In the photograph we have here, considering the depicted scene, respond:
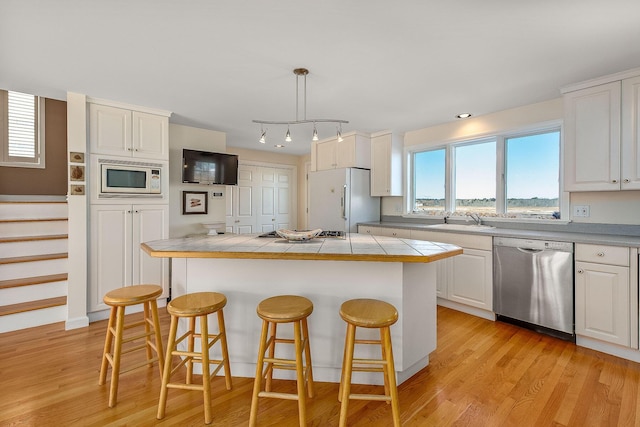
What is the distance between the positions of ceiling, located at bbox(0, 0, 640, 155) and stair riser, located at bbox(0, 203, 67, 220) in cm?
142

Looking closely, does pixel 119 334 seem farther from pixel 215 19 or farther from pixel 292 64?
pixel 292 64

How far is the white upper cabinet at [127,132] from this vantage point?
2979mm

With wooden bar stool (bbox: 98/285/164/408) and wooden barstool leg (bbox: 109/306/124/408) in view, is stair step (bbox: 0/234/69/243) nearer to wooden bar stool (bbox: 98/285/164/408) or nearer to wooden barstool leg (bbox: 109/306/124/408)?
wooden bar stool (bbox: 98/285/164/408)

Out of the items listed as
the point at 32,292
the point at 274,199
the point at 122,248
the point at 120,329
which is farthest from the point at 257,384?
the point at 274,199

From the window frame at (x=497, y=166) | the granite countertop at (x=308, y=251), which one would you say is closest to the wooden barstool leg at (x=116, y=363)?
the granite countertop at (x=308, y=251)

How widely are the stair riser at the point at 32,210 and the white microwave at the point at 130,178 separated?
3.83 feet

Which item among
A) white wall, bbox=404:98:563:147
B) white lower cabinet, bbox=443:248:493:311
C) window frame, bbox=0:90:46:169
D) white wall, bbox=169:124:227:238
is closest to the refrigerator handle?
white wall, bbox=404:98:563:147

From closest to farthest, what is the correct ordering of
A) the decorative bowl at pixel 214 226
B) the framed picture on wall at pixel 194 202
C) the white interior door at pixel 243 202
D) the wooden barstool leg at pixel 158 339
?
1. the wooden barstool leg at pixel 158 339
2. the framed picture on wall at pixel 194 202
3. the decorative bowl at pixel 214 226
4. the white interior door at pixel 243 202

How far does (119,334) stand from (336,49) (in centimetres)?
233

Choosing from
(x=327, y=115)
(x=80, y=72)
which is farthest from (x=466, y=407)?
(x=80, y=72)

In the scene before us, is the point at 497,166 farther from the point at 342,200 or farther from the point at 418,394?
the point at 418,394

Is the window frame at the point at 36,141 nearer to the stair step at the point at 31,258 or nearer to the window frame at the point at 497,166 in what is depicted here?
the stair step at the point at 31,258

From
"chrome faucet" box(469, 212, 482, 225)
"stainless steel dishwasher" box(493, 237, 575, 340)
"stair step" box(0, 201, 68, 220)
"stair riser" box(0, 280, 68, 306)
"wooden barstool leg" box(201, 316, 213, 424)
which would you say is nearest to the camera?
"wooden barstool leg" box(201, 316, 213, 424)

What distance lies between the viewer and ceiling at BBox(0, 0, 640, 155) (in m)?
1.67
